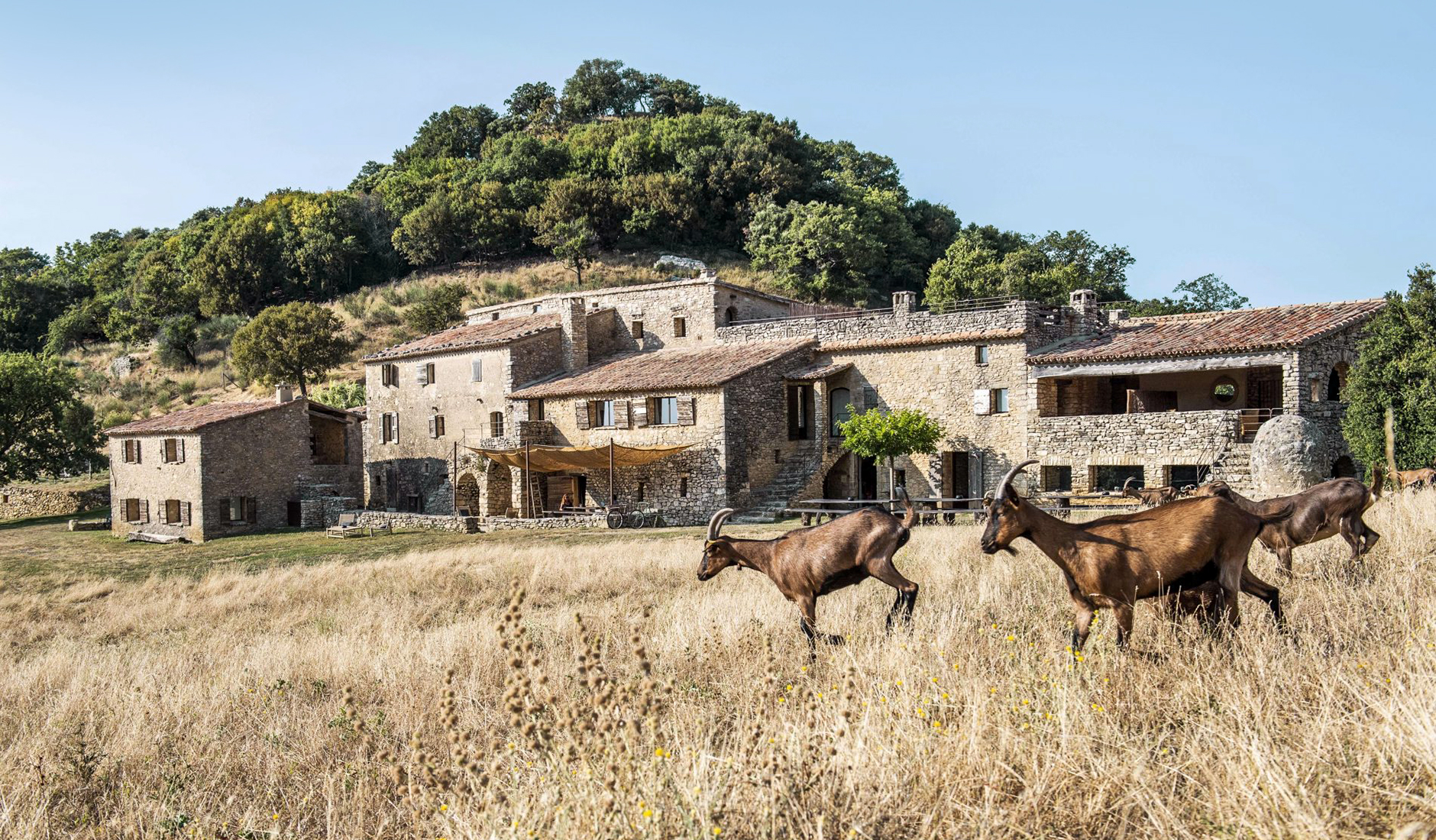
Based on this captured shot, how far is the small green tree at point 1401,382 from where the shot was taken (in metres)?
24.4

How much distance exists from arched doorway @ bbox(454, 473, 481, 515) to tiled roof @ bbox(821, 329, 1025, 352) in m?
13.3

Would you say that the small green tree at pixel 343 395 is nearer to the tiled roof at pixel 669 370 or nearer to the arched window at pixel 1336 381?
the tiled roof at pixel 669 370

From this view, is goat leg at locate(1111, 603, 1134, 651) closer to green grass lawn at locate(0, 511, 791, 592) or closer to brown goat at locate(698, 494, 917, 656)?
brown goat at locate(698, 494, 917, 656)

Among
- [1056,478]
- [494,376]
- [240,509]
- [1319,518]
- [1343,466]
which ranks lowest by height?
[240,509]

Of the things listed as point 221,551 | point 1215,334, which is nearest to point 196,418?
Answer: point 221,551

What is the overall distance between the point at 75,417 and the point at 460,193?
117 feet

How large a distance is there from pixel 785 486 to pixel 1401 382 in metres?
16.3

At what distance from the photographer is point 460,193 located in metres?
76.9

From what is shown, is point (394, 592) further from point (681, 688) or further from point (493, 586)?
point (681, 688)

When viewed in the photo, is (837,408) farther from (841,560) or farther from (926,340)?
(841,560)

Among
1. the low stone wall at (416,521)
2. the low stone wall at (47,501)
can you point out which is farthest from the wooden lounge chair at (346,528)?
the low stone wall at (47,501)

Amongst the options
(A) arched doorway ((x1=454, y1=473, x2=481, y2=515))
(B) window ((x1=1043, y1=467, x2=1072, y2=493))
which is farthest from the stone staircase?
(A) arched doorway ((x1=454, y1=473, x2=481, y2=515))

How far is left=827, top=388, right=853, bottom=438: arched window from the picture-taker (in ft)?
115

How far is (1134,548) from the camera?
6.77 metres
